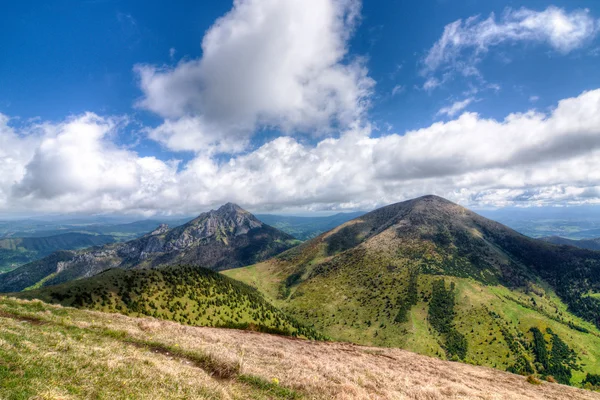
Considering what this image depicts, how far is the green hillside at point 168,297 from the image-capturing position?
63559 millimetres

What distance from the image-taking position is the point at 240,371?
1928 centimetres

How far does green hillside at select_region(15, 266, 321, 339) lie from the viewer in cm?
6356

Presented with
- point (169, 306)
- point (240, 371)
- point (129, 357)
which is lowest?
point (169, 306)

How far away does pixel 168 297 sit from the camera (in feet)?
267

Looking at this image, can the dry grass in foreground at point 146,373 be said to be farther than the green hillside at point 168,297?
No

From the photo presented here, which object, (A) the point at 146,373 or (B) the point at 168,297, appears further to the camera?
(B) the point at 168,297

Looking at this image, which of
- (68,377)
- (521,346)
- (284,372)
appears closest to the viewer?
(68,377)

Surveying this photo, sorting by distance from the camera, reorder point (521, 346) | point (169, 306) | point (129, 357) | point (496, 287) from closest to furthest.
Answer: point (129, 357)
point (169, 306)
point (521, 346)
point (496, 287)

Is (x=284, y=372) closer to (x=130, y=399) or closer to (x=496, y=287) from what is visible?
(x=130, y=399)

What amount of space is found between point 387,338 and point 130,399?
156m

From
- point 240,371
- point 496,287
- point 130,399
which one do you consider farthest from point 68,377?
point 496,287

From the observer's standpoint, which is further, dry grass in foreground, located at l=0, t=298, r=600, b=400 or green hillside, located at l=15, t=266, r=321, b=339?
green hillside, located at l=15, t=266, r=321, b=339

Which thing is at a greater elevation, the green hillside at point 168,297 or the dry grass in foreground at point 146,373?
the dry grass in foreground at point 146,373

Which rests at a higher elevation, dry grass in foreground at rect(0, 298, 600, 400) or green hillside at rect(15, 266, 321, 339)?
dry grass in foreground at rect(0, 298, 600, 400)
